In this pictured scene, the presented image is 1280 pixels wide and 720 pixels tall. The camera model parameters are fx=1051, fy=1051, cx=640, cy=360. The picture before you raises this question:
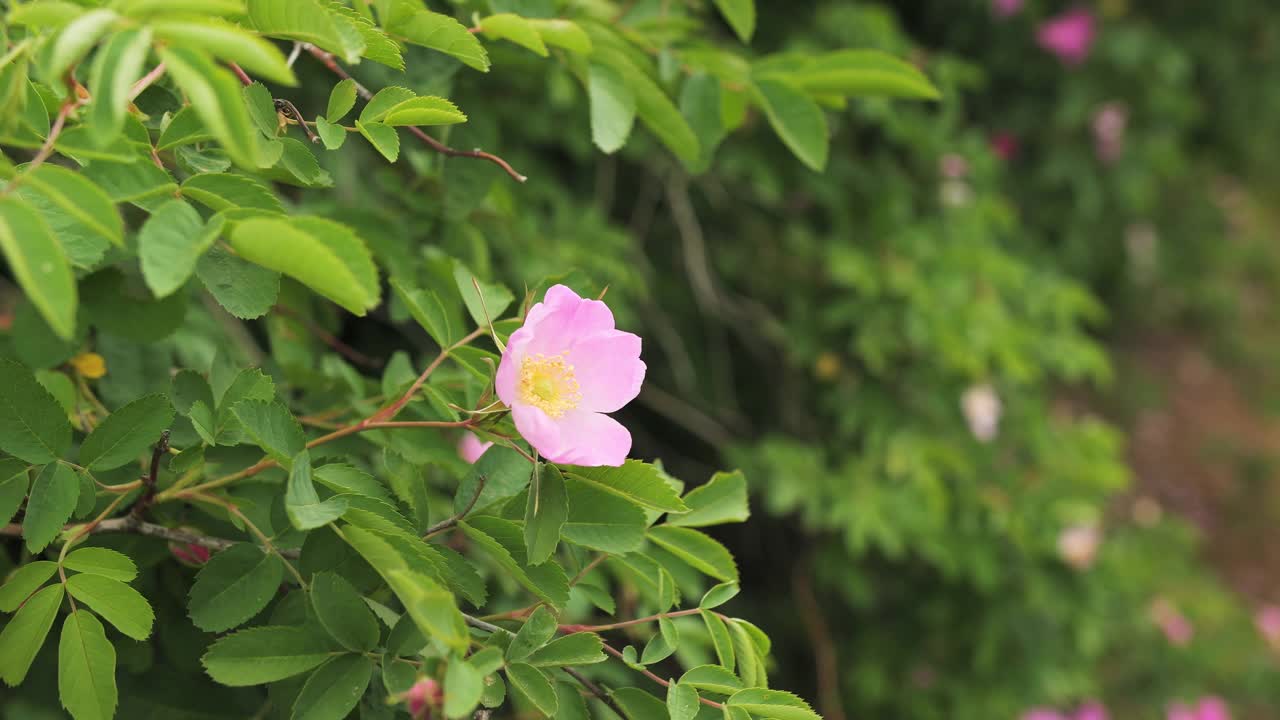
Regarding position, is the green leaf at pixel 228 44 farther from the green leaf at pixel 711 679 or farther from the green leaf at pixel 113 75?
the green leaf at pixel 711 679

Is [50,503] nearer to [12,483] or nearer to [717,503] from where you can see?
[12,483]

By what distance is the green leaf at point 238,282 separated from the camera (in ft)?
2.25

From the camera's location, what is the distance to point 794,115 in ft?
3.58

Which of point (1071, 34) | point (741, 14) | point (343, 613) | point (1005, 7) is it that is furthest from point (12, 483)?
point (1071, 34)

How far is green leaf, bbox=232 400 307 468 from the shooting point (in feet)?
2.29

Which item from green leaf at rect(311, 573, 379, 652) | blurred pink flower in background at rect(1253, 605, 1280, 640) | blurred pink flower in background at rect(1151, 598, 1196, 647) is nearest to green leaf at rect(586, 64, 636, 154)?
green leaf at rect(311, 573, 379, 652)

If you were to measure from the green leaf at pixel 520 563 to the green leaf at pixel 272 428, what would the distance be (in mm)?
128

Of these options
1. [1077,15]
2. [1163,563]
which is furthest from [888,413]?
[1077,15]

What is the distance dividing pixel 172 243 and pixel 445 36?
29cm

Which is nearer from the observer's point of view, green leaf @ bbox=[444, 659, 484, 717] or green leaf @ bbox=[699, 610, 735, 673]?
green leaf @ bbox=[444, 659, 484, 717]

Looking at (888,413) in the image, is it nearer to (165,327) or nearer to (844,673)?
(844,673)

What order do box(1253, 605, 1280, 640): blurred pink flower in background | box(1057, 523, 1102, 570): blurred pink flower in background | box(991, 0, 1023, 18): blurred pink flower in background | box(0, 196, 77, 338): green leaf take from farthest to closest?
box(1253, 605, 1280, 640): blurred pink flower in background, box(991, 0, 1023, 18): blurred pink flower in background, box(1057, 523, 1102, 570): blurred pink flower in background, box(0, 196, 77, 338): green leaf

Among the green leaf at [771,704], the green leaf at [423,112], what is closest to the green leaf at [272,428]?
the green leaf at [423,112]

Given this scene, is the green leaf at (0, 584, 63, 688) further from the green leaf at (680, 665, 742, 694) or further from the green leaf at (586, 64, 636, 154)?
the green leaf at (586, 64, 636, 154)
